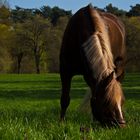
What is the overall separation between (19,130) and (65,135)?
2.09 ft

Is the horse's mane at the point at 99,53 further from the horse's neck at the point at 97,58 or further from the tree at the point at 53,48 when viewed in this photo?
the tree at the point at 53,48

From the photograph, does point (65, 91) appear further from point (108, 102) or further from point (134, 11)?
point (134, 11)

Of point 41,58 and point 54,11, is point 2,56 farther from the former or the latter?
point 54,11

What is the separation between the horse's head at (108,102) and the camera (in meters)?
7.18

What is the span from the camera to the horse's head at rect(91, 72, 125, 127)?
718 cm

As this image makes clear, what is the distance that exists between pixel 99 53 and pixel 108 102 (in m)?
1.03

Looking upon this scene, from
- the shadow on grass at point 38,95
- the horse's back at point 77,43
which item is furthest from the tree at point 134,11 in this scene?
the horse's back at point 77,43

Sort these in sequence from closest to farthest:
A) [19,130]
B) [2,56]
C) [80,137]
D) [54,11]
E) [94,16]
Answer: [80,137] → [19,130] → [94,16] → [2,56] → [54,11]

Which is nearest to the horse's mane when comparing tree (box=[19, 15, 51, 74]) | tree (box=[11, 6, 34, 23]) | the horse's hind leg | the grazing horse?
the grazing horse

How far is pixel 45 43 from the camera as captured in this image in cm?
9481

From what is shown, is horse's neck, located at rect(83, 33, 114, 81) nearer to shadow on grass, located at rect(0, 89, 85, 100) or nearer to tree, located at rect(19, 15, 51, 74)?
shadow on grass, located at rect(0, 89, 85, 100)

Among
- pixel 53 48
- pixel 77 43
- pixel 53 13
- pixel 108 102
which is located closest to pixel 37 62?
pixel 53 48

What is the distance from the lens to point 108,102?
23.7 ft

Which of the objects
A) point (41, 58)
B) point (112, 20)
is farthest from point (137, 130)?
point (41, 58)
